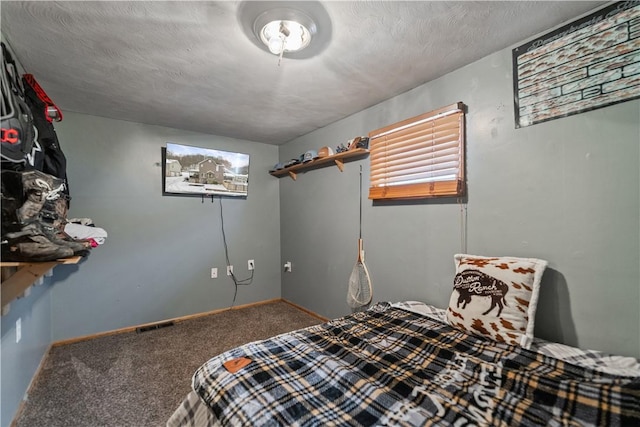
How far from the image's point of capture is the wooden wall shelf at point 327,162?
2.51 metres

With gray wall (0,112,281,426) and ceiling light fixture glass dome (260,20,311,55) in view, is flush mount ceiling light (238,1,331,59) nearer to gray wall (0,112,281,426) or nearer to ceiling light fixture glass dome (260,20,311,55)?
ceiling light fixture glass dome (260,20,311,55)

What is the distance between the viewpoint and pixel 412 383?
43.3 inches

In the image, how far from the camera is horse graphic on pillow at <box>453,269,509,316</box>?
1.42 metres

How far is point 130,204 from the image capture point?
2832 millimetres

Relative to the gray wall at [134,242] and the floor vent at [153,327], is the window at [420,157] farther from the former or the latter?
the floor vent at [153,327]

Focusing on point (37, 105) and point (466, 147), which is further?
point (466, 147)

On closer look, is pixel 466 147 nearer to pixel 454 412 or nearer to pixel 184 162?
pixel 454 412

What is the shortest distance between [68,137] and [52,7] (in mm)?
1719

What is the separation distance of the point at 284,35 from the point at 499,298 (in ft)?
6.05

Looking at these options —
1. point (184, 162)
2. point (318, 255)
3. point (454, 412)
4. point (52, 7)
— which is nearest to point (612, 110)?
point (454, 412)

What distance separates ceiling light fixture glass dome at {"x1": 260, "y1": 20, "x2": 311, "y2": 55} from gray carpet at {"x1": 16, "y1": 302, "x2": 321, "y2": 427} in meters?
2.32

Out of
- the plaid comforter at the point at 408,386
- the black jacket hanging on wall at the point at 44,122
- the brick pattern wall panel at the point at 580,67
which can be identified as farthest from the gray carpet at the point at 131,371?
the brick pattern wall panel at the point at 580,67

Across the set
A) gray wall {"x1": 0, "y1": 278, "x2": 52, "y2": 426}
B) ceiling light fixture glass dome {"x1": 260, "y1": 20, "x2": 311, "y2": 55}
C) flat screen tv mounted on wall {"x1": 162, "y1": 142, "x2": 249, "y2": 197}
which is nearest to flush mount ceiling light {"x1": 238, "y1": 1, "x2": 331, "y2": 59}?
ceiling light fixture glass dome {"x1": 260, "y1": 20, "x2": 311, "y2": 55}

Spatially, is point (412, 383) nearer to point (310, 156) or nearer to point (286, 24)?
point (286, 24)
